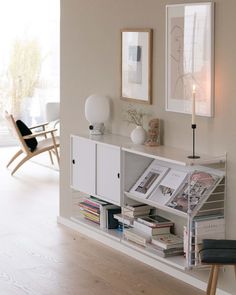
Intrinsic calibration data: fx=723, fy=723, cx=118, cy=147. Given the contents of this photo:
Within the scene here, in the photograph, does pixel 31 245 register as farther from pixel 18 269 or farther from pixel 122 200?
pixel 122 200

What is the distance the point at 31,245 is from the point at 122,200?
919 millimetres

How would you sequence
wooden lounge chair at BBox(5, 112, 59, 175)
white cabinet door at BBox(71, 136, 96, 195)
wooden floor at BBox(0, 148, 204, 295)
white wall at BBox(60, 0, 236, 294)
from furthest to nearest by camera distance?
wooden lounge chair at BBox(5, 112, 59, 175) < white cabinet door at BBox(71, 136, 96, 195) < wooden floor at BBox(0, 148, 204, 295) < white wall at BBox(60, 0, 236, 294)

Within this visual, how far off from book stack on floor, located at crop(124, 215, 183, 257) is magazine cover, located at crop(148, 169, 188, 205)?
22 cm

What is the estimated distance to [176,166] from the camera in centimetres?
470

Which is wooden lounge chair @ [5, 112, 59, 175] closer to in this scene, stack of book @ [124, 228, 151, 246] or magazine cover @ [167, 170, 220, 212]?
stack of book @ [124, 228, 151, 246]

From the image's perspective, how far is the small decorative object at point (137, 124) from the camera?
4.91 m

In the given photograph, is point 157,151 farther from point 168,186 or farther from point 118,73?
point 118,73

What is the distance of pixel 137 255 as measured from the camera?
507 centimetres

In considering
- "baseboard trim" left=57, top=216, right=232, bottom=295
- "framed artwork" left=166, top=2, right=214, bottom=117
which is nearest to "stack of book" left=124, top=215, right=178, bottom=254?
"baseboard trim" left=57, top=216, right=232, bottom=295

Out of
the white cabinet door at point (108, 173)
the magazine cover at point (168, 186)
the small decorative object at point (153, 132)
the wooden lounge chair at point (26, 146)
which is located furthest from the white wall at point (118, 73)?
the wooden lounge chair at point (26, 146)

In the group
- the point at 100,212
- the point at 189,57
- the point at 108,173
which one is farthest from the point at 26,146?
the point at 189,57

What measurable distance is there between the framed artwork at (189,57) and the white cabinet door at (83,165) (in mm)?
804

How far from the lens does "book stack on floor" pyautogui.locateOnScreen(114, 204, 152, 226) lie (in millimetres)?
4949

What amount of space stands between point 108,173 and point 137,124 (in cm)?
41
